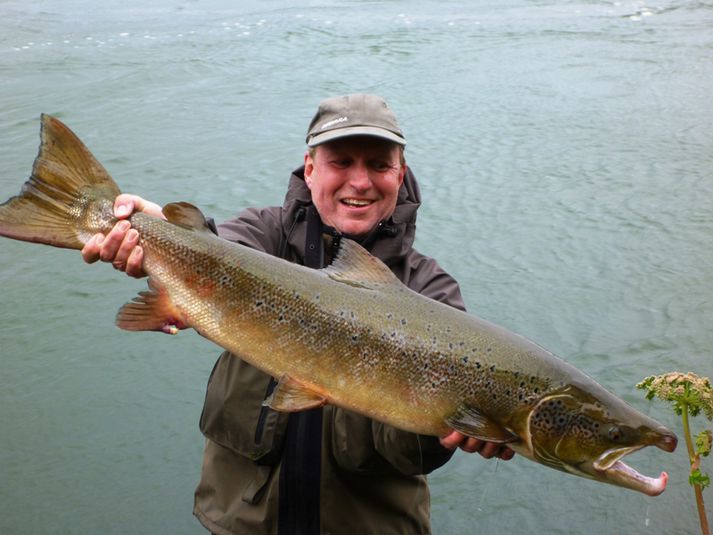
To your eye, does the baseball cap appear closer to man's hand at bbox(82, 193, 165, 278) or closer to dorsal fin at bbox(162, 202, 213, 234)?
dorsal fin at bbox(162, 202, 213, 234)

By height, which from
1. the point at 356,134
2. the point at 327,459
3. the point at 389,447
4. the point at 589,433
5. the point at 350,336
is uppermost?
the point at 356,134

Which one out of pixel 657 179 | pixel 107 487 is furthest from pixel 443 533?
pixel 657 179

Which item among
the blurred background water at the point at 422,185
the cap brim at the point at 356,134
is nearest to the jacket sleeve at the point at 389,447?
the cap brim at the point at 356,134

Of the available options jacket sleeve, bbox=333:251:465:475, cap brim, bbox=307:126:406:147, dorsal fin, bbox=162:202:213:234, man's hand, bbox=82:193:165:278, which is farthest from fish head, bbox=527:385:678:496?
man's hand, bbox=82:193:165:278

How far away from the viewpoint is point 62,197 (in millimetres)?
2684

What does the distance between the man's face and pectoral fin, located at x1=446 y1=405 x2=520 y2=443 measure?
75 centimetres

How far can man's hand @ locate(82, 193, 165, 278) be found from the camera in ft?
8.54

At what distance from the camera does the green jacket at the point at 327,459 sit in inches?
105

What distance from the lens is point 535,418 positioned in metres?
2.45

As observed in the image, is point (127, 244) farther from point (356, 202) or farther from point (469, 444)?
point (469, 444)

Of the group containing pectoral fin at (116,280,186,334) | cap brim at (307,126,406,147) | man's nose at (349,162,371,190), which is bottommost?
pectoral fin at (116,280,186,334)

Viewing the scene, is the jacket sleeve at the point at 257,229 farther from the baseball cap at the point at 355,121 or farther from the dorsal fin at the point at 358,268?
the dorsal fin at the point at 358,268

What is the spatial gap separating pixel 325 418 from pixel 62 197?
1048 millimetres

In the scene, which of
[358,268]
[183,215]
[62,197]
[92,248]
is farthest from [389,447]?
[62,197]
